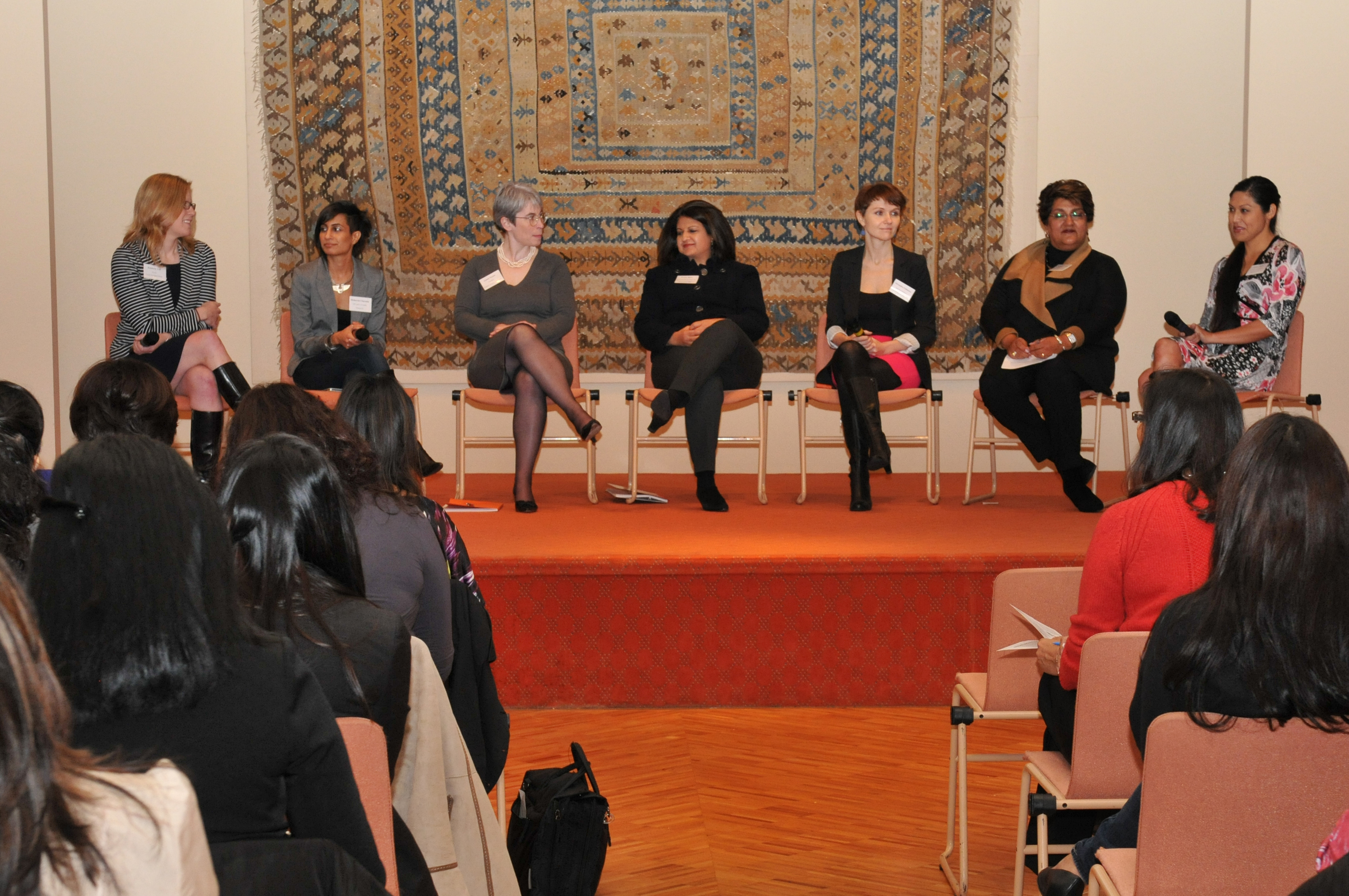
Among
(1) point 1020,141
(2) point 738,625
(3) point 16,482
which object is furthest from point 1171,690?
(1) point 1020,141

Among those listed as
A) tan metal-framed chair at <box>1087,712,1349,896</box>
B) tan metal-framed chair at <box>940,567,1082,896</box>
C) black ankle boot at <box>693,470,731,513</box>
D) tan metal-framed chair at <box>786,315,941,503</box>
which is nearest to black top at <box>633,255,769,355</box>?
tan metal-framed chair at <box>786,315,941,503</box>

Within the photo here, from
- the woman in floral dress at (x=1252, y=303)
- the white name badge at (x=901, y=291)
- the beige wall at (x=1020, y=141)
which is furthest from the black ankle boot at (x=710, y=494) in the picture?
the woman in floral dress at (x=1252, y=303)

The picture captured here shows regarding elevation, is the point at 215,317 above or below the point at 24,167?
below

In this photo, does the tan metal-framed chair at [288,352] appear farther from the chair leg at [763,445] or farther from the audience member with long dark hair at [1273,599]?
the audience member with long dark hair at [1273,599]

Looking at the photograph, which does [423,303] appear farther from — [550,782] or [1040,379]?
[550,782]

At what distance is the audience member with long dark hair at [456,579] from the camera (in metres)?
2.21

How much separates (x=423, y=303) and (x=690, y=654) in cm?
302

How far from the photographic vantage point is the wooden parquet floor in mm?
2471

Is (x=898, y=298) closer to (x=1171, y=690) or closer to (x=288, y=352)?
(x=288, y=352)

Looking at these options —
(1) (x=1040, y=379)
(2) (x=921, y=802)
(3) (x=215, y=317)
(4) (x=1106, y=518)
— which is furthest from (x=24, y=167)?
(4) (x=1106, y=518)

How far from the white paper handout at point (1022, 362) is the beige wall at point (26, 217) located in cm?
425

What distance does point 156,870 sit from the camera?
79 centimetres

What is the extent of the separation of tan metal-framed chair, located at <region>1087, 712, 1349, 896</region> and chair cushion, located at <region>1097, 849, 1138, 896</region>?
64 millimetres

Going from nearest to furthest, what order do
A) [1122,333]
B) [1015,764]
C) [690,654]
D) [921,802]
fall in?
[921,802] < [1015,764] < [690,654] < [1122,333]
